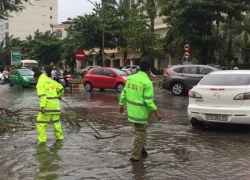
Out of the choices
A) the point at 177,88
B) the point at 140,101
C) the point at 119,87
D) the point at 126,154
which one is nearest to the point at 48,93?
the point at 126,154

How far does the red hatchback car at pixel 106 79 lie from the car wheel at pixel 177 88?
346 centimetres

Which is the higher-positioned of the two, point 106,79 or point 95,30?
point 95,30

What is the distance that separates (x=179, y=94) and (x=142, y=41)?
19902 mm

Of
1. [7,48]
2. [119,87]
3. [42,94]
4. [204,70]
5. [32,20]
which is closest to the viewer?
[42,94]

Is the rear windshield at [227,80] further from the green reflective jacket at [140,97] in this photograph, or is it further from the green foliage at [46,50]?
the green foliage at [46,50]

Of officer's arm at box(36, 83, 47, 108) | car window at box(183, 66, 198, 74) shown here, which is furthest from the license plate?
car window at box(183, 66, 198, 74)

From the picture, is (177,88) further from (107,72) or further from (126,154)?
(126,154)

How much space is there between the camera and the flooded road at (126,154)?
6.23 meters

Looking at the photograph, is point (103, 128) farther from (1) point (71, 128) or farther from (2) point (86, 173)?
(2) point (86, 173)

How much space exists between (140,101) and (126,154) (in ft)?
3.93

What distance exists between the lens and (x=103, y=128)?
1053 centimetres

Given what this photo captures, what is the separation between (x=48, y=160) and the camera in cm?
708

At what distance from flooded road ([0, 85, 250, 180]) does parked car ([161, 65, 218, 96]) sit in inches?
371

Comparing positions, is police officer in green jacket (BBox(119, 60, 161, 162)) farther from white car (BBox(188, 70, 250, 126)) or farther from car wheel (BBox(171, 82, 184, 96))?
car wheel (BBox(171, 82, 184, 96))
